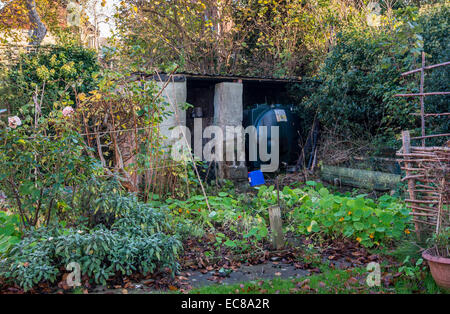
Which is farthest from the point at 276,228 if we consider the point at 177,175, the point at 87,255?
the point at 177,175

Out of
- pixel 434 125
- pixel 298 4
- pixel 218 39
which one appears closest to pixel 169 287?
pixel 434 125

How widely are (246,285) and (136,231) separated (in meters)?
1.23

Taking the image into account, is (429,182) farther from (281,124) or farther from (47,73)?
(47,73)

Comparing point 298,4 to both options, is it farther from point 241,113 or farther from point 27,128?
point 27,128

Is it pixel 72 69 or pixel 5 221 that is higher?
pixel 72 69

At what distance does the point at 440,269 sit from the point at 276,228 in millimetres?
1722

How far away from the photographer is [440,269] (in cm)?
312

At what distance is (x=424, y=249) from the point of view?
140 inches

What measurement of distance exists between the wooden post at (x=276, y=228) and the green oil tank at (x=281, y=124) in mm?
4365

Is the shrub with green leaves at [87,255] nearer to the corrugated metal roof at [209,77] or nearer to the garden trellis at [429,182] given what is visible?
the garden trellis at [429,182]

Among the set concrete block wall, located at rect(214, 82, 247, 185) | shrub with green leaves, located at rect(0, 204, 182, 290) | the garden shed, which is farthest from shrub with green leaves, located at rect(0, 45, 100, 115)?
shrub with green leaves, located at rect(0, 204, 182, 290)

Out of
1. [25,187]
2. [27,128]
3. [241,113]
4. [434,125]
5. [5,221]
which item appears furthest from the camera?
[241,113]

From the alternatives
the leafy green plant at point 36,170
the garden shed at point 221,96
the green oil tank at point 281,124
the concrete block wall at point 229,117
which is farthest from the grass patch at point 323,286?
the green oil tank at point 281,124

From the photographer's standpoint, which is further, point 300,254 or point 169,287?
point 300,254
